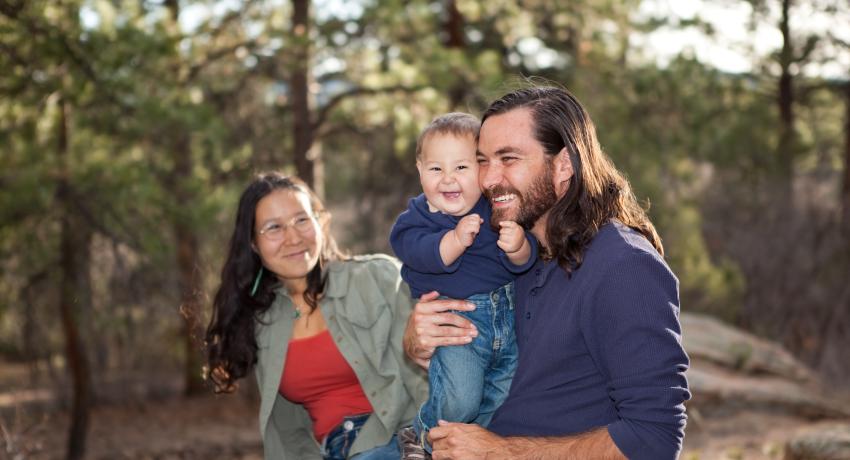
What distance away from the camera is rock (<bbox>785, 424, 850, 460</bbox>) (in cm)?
479

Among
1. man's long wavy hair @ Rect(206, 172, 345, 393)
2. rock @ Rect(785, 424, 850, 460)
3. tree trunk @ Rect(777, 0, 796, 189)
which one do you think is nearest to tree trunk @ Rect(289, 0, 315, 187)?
man's long wavy hair @ Rect(206, 172, 345, 393)

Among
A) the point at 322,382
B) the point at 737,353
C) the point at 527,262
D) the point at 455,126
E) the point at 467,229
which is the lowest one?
the point at 737,353

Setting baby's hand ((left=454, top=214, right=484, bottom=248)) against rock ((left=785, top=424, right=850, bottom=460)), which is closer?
baby's hand ((left=454, top=214, right=484, bottom=248))

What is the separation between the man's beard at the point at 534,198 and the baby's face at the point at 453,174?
263 millimetres

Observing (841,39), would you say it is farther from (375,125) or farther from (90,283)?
(90,283)

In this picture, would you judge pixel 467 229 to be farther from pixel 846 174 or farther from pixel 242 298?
pixel 846 174

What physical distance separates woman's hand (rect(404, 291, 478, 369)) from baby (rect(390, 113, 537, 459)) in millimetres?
30

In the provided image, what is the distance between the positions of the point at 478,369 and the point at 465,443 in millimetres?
263

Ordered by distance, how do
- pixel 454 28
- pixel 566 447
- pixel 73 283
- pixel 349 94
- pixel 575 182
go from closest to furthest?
pixel 566 447
pixel 575 182
pixel 73 283
pixel 349 94
pixel 454 28

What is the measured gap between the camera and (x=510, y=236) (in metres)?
2.58

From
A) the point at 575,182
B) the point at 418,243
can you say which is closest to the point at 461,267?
the point at 418,243

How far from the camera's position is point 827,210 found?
12.7 metres

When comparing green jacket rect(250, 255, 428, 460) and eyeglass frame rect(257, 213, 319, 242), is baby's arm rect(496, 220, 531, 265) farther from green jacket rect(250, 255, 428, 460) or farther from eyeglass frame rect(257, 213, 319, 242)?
eyeglass frame rect(257, 213, 319, 242)

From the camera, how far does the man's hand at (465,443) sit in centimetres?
257
